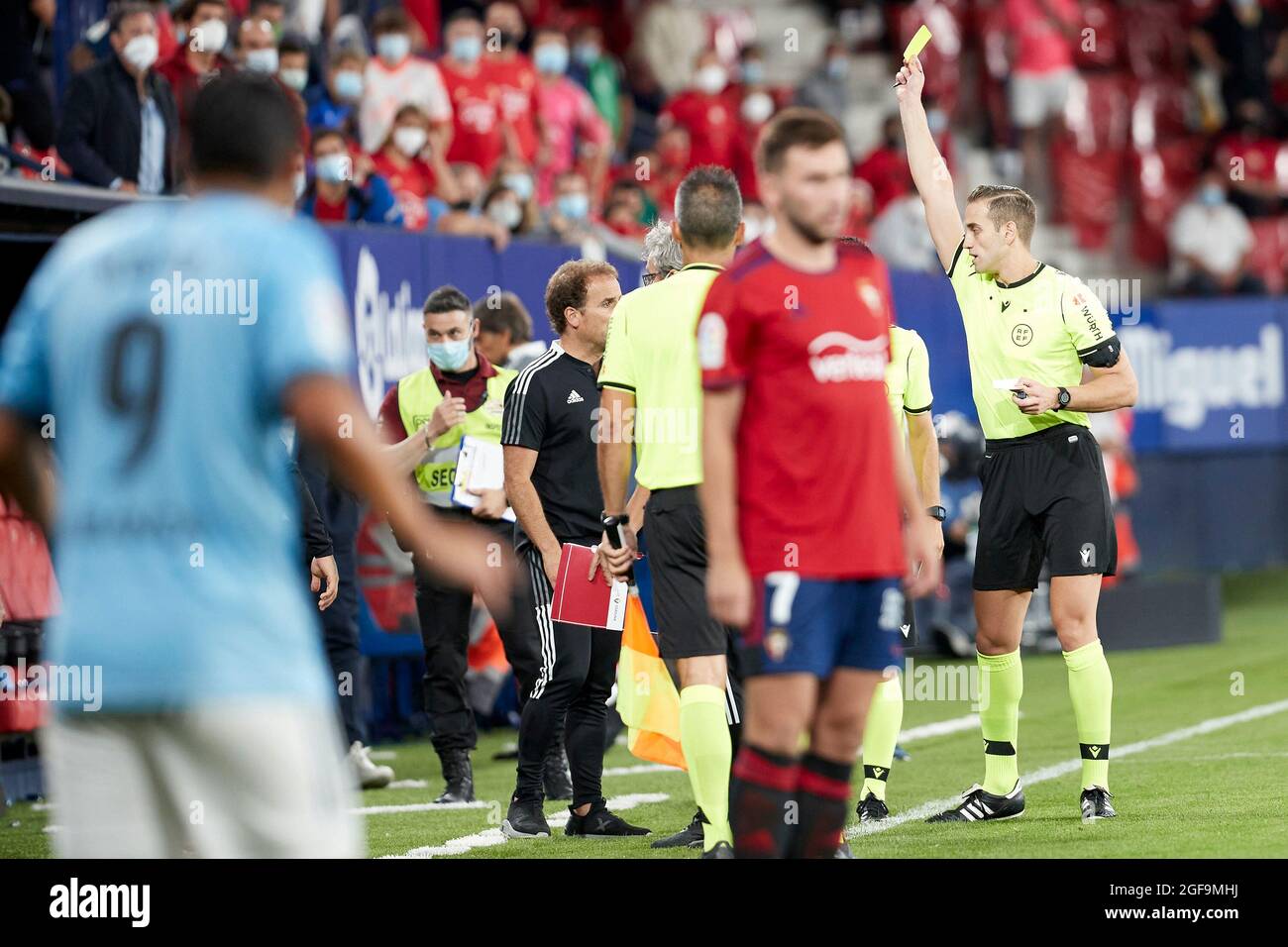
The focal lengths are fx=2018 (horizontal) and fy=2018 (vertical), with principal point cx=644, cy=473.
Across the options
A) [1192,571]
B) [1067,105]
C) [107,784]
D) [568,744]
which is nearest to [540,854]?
[568,744]

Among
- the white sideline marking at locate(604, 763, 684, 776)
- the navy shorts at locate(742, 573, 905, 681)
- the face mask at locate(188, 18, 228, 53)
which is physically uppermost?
the face mask at locate(188, 18, 228, 53)

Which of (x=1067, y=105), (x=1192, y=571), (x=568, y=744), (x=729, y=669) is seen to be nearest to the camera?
(x=729, y=669)

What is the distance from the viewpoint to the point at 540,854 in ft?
24.7

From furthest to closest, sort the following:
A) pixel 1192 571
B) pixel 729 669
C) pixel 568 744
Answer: pixel 1192 571
pixel 568 744
pixel 729 669

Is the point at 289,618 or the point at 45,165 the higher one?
the point at 45,165

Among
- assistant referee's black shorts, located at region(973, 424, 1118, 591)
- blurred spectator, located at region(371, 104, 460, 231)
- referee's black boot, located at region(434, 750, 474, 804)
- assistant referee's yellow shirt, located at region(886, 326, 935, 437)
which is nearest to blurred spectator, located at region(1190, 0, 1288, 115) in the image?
blurred spectator, located at region(371, 104, 460, 231)

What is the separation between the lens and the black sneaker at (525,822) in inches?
320

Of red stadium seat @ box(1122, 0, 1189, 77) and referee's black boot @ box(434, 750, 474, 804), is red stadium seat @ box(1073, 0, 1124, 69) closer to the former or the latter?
red stadium seat @ box(1122, 0, 1189, 77)

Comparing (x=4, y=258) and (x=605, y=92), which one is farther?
(x=605, y=92)

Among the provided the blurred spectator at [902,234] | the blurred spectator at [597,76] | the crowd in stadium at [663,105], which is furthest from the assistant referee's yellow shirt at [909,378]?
the blurred spectator at [902,234]

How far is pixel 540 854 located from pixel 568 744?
0.83 meters

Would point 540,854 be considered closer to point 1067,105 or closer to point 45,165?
point 45,165

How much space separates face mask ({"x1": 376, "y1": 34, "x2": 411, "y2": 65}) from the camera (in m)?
15.1

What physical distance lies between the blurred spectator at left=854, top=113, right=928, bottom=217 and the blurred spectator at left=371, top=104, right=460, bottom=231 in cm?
687
